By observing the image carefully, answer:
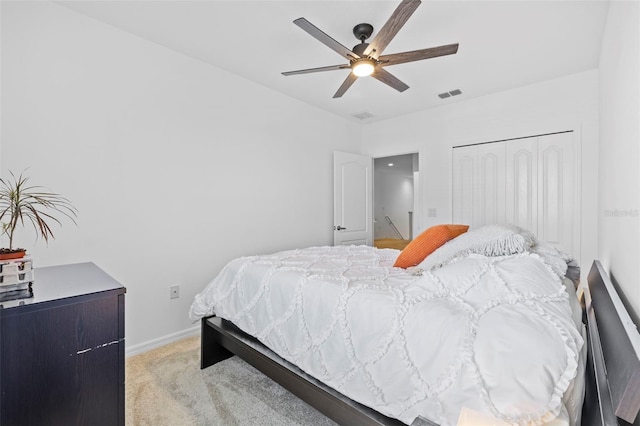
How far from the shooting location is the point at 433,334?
1.13 m

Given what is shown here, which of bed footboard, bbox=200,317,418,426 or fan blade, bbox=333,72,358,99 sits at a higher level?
fan blade, bbox=333,72,358,99

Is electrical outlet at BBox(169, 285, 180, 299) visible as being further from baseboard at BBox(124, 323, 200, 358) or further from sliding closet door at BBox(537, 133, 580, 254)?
sliding closet door at BBox(537, 133, 580, 254)

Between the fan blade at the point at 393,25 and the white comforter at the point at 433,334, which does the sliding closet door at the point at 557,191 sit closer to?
the white comforter at the point at 433,334

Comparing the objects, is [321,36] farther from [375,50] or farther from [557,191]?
[557,191]

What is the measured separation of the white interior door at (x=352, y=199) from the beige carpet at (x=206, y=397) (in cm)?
253

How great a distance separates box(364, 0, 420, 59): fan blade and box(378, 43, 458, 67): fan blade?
103 mm

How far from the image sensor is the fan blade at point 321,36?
1798 mm

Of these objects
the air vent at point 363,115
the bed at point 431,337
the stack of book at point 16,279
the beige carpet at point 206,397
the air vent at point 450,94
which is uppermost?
the air vent at point 363,115

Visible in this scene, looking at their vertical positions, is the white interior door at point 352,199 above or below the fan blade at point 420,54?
below

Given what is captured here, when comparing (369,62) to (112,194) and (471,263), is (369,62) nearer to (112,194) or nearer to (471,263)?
(471,263)

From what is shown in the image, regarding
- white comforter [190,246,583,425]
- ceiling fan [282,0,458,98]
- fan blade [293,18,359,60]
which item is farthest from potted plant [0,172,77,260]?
ceiling fan [282,0,458,98]

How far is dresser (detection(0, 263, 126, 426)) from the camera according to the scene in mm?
1085

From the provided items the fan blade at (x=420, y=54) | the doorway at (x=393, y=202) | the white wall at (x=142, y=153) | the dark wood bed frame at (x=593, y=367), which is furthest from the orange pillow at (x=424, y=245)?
the doorway at (x=393, y=202)

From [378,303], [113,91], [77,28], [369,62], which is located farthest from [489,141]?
[77,28]
